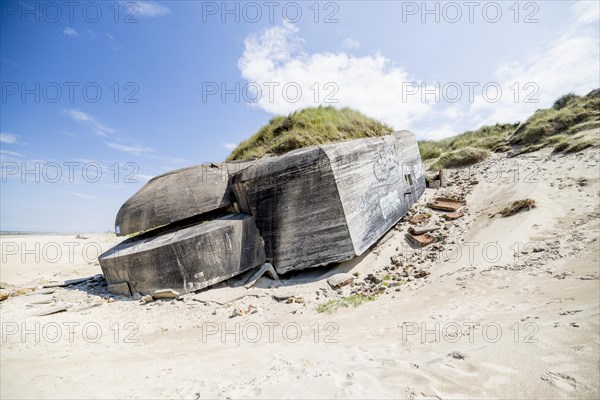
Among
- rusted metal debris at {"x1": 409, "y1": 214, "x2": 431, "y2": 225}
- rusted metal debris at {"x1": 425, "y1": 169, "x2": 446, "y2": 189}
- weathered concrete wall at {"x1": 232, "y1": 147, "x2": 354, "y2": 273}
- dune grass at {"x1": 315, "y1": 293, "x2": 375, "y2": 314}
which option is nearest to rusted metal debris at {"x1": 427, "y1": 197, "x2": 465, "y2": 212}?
rusted metal debris at {"x1": 409, "y1": 214, "x2": 431, "y2": 225}

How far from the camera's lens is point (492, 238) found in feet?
16.0

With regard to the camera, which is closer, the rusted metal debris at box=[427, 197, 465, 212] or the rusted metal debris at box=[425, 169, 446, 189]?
the rusted metal debris at box=[427, 197, 465, 212]

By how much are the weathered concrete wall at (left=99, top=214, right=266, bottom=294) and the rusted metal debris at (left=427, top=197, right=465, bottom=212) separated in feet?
14.8

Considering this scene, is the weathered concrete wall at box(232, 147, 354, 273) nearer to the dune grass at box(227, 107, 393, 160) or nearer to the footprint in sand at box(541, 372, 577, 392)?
the footprint in sand at box(541, 372, 577, 392)

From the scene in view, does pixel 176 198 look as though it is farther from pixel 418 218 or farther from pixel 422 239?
pixel 418 218

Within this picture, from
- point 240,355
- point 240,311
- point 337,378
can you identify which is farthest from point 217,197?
point 337,378

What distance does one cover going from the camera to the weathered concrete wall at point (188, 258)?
4926 millimetres

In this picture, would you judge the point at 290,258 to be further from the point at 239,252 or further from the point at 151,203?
the point at 151,203

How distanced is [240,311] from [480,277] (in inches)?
141

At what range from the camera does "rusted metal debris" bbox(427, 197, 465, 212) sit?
666cm

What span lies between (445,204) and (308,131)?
16.7 feet

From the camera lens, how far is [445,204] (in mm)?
6840

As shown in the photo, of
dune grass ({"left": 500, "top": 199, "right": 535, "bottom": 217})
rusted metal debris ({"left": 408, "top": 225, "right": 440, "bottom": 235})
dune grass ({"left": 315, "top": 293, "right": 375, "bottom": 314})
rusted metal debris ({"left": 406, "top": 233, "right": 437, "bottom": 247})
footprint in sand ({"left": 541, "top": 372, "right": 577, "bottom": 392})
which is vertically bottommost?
dune grass ({"left": 315, "top": 293, "right": 375, "bottom": 314})

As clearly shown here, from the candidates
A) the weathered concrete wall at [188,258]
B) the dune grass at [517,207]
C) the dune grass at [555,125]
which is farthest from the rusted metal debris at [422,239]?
the dune grass at [555,125]
